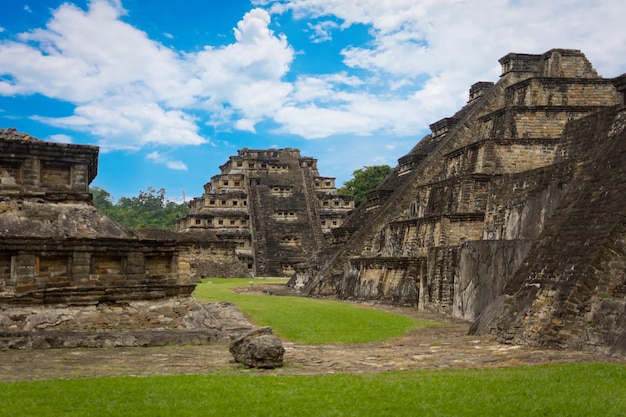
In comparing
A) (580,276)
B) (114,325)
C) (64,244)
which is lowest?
(114,325)

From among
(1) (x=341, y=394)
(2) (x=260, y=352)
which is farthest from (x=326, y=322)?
(1) (x=341, y=394)

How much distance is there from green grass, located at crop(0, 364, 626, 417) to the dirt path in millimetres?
858

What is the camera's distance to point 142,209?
94688mm

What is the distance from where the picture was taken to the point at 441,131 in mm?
32312

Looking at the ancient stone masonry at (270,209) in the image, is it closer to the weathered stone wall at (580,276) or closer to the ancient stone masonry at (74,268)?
the ancient stone masonry at (74,268)

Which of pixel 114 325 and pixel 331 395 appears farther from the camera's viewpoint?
pixel 114 325

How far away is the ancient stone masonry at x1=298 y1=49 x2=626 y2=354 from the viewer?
10953mm

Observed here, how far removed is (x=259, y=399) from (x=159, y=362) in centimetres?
315

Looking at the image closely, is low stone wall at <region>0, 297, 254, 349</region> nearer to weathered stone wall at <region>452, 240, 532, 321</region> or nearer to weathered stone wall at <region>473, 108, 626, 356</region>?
weathered stone wall at <region>473, 108, 626, 356</region>

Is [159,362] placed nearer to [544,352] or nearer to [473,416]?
[473,416]

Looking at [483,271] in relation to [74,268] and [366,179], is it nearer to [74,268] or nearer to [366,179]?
[74,268]

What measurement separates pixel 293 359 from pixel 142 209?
88009 mm

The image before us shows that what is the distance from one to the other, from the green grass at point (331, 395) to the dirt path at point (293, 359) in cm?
86

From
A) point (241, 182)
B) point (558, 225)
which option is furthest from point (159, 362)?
point (241, 182)
